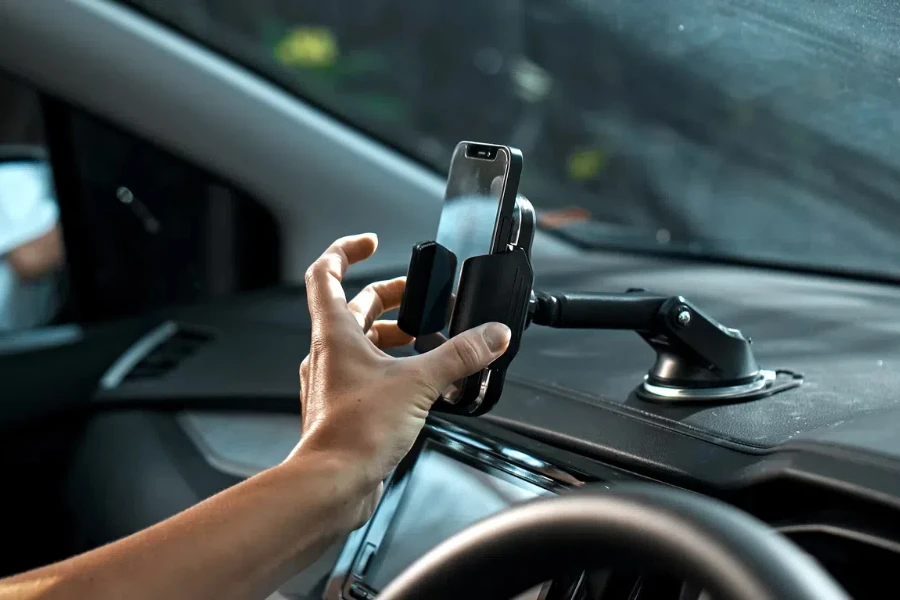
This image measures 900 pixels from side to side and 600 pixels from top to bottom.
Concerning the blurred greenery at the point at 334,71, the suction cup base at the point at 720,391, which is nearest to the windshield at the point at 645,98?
the blurred greenery at the point at 334,71

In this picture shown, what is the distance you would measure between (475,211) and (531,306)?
11 cm

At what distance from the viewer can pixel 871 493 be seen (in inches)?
31.9

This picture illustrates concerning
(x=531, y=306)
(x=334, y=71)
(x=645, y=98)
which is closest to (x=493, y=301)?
(x=531, y=306)

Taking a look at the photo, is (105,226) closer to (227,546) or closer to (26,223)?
(26,223)

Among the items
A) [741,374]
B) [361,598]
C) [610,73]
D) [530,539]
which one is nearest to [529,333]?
[741,374]

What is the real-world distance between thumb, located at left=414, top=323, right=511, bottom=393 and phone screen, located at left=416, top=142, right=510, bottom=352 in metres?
0.10

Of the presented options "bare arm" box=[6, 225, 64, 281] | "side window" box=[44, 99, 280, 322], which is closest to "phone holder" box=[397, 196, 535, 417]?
"side window" box=[44, 99, 280, 322]

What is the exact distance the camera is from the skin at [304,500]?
0.78m

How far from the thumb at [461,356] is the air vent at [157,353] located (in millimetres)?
1138

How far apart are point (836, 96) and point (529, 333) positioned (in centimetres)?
70

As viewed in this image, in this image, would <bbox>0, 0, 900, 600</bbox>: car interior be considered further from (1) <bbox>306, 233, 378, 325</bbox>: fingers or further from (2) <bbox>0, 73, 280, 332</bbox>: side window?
(1) <bbox>306, 233, 378, 325</bbox>: fingers

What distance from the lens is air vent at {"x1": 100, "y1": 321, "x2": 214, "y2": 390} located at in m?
1.87

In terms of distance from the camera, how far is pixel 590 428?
3.58 ft

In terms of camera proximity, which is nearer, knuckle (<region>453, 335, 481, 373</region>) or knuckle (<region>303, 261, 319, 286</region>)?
knuckle (<region>453, 335, 481, 373</region>)
